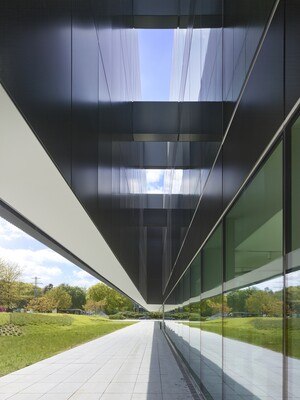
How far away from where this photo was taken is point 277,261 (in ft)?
13.1

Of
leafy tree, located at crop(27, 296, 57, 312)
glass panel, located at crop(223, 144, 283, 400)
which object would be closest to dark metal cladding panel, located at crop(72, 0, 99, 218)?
glass panel, located at crop(223, 144, 283, 400)

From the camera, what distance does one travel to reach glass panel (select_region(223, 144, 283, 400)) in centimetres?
400

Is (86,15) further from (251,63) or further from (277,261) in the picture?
(277,261)

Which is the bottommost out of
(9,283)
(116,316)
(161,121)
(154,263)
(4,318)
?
(116,316)

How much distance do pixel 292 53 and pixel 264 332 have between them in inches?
82.3

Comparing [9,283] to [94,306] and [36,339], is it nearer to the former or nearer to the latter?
[36,339]

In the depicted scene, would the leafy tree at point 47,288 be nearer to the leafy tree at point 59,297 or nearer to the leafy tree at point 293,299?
the leafy tree at point 59,297

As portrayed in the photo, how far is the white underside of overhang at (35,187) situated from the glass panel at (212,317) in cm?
187

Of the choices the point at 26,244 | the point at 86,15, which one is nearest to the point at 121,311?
the point at 26,244

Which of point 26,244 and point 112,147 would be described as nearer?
point 112,147

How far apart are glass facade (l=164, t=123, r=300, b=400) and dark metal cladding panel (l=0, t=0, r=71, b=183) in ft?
5.68

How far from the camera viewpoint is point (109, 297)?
3989 inches

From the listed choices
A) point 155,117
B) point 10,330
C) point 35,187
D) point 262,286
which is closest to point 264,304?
point 262,286

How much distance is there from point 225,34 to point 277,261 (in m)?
3.63
